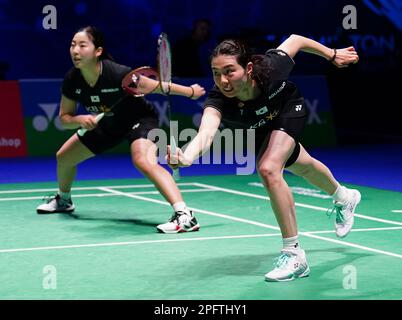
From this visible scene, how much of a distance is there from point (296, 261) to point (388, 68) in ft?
34.5

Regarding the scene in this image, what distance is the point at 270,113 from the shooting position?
6.46 m

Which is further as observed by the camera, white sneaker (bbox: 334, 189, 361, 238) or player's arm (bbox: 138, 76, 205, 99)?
player's arm (bbox: 138, 76, 205, 99)

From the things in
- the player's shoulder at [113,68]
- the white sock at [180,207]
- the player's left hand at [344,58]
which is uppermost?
the player's left hand at [344,58]

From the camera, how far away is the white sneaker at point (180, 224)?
25.9 feet

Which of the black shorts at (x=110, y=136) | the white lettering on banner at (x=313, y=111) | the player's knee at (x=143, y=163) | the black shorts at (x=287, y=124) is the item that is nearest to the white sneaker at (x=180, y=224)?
the player's knee at (x=143, y=163)

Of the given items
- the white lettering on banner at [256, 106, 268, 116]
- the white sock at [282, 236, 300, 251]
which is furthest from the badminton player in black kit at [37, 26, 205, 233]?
the white sock at [282, 236, 300, 251]

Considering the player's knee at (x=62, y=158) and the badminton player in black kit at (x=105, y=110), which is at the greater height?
the badminton player in black kit at (x=105, y=110)

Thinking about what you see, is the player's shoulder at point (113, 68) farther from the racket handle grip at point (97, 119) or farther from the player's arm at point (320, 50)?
the player's arm at point (320, 50)

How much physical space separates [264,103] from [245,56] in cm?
36

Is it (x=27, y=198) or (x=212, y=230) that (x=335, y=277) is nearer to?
(x=212, y=230)

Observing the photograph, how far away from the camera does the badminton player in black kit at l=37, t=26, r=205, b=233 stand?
26.7 ft

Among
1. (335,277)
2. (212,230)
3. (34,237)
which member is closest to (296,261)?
(335,277)

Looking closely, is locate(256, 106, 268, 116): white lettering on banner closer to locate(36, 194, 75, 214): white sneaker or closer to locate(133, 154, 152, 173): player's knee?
locate(133, 154, 152, 173): player's knee

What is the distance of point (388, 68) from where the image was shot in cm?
1612
